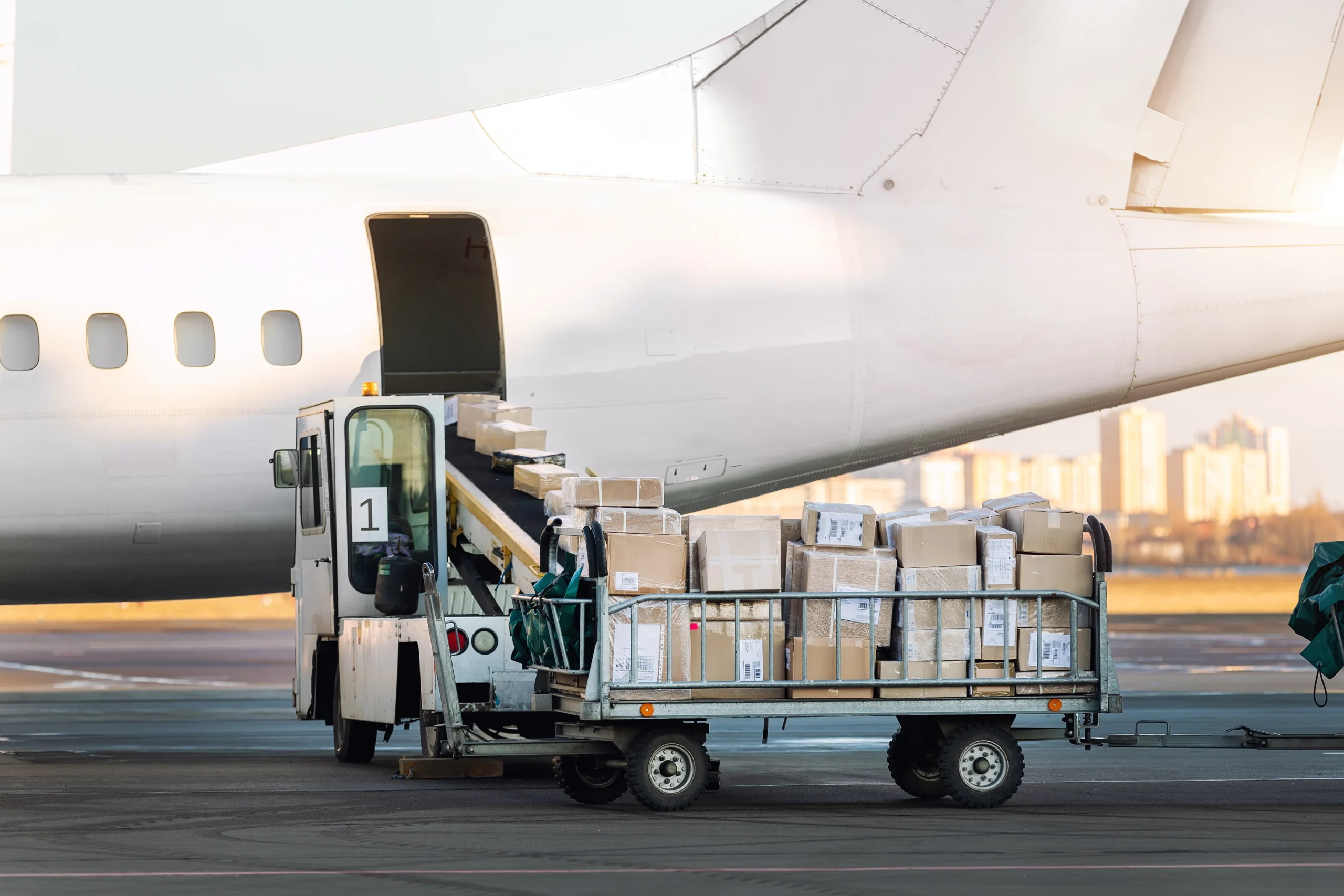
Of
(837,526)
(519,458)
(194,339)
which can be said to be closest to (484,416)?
(519,458)

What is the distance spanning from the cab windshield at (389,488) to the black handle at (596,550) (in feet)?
10.2

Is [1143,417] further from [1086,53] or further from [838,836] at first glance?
[838,836]

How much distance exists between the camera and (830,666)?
33.2 feet

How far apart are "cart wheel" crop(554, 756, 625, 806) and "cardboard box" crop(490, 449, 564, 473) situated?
2.80m

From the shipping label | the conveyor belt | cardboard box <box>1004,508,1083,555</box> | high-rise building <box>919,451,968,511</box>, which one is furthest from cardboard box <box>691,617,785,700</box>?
high-rise building <box>919,451,968,511</box>

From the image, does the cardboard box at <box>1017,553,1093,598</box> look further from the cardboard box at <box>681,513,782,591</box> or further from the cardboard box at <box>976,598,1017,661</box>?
the cardboard box at <box>681,513,782,591</box>

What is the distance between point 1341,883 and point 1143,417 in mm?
35035

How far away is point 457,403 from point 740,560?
492 centimetres

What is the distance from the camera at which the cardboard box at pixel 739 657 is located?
10.0 metres

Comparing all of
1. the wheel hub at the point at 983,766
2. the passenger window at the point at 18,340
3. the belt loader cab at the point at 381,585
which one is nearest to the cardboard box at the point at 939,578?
the wheel hub at the point at 983,766

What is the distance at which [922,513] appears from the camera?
10773 millimetres

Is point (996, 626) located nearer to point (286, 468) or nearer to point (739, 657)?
point (739, 657)

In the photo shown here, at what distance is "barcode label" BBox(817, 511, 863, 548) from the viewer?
33.8 ft

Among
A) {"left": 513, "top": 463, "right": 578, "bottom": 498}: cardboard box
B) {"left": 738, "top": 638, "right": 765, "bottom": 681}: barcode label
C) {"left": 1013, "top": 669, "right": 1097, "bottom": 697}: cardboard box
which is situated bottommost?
{"left": 1013, "top": 669, "right": 1097, "bottom": 697}: cardboard box
